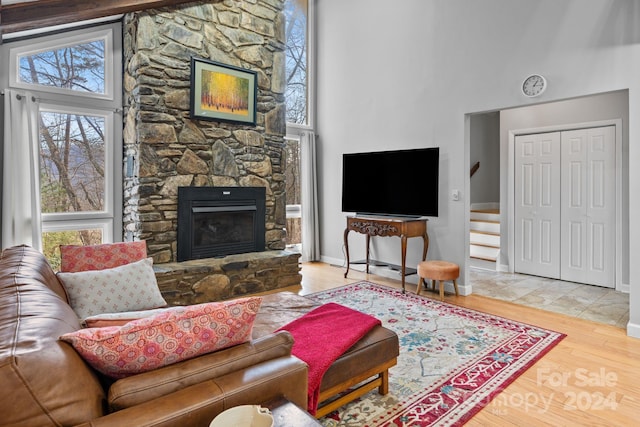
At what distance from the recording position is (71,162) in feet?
13.5

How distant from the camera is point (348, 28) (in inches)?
224

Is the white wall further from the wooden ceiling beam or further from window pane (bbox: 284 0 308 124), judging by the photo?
the wooden ceiling beam

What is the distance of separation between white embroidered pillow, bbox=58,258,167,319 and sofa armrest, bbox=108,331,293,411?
3.75 feet

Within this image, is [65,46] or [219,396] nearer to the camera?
[219,396]

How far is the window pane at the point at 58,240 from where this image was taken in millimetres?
3994

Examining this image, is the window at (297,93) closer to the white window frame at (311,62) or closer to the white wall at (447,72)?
the white window frame at (311,62)

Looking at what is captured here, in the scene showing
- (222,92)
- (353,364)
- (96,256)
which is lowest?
(353,364)

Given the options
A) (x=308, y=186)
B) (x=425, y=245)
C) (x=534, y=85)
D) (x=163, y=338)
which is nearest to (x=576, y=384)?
(x=425, y=245)

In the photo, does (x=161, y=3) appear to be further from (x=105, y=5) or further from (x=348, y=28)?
(x=348, y=28)

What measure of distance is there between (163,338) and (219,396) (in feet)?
0.83

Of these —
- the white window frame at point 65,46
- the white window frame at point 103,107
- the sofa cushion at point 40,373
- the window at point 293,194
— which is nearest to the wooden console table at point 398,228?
the window at point 293,194

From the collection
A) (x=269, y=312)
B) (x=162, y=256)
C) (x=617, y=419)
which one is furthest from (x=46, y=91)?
(x=617, y=419)

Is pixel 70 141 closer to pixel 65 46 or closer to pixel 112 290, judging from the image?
pixel 65 46

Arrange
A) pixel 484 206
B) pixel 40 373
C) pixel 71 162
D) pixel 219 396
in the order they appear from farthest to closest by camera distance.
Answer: pixel 484 206 < pixel 71 162 < pixel 219 396 < pixel 40 373
